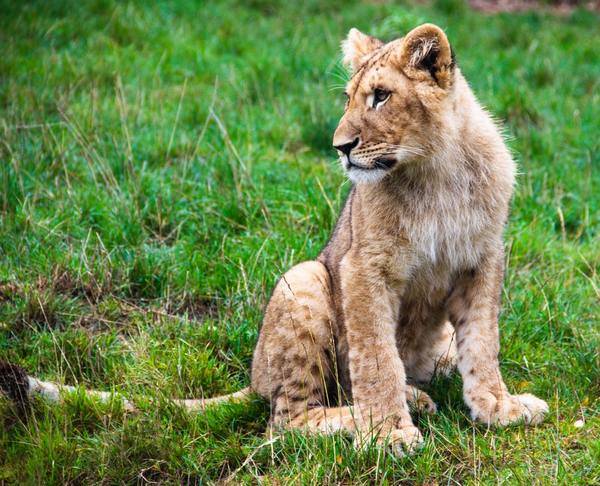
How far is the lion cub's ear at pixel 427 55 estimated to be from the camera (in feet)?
14.9

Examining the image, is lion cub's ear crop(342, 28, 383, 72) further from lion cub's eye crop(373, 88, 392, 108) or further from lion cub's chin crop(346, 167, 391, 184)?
lion cub's chin crop(346, 167, 391, 184)

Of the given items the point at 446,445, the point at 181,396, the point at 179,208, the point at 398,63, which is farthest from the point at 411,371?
the point at 179,208

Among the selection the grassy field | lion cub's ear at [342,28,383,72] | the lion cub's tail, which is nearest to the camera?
the grassy field

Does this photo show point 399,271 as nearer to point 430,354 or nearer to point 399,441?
point 430,354

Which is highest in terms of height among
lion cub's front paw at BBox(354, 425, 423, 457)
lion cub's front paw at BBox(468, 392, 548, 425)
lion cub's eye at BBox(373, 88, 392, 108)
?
lion cub's eye at BBox(373, 88, 392, 108)

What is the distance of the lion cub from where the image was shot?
4.58 m

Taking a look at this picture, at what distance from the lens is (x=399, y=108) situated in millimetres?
4578

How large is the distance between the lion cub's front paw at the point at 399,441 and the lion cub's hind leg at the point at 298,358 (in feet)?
0.97

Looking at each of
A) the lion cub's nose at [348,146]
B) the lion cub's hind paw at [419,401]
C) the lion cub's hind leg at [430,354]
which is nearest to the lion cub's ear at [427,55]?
the lion cub's nose at [348,146]

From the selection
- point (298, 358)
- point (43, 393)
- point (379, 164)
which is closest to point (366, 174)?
point (379, 164)

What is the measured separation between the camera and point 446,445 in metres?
4.45

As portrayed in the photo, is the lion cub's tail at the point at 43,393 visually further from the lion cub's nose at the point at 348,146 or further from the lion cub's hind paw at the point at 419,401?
the lion cub's nose at the point at 348,146

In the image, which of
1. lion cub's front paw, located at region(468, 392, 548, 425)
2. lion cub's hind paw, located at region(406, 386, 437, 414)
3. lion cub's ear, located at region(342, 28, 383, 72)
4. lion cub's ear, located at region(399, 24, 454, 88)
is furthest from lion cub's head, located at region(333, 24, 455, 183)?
lion cub's front paw, located at region(468, 392, 548, 425)

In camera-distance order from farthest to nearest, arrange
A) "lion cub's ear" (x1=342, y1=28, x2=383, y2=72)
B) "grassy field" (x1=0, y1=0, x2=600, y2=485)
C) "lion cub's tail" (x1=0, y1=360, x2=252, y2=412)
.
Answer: "lion cub's ear" (x1=342, y1=28, x2=383, y2=72) < "lion cub's tail" (x1=0, y1=360, x2=252, y2=412) < "grassy field" (x1=0, y1=0, x2=600, y2=485)
